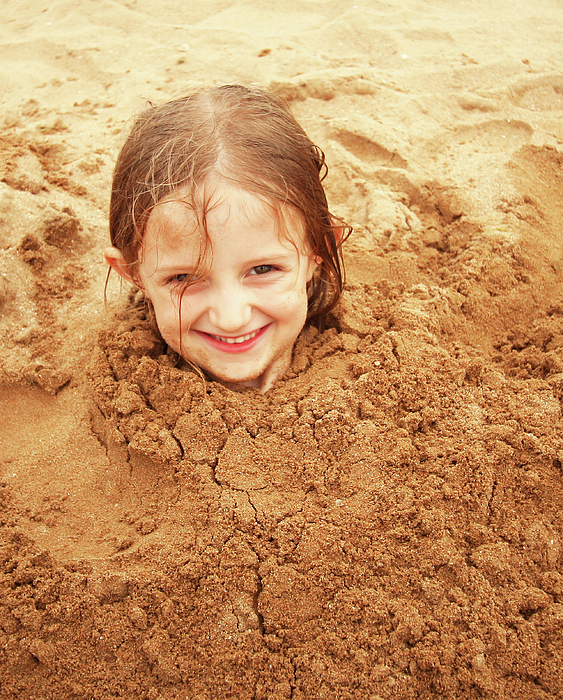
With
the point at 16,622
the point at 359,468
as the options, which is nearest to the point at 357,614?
the point at 359,468

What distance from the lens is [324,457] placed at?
1913 mm

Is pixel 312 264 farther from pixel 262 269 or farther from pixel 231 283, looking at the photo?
pixel 231 283

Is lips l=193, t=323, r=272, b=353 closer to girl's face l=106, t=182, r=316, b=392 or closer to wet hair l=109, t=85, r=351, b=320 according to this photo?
girl's face l=106, t=182, r=316, b=392

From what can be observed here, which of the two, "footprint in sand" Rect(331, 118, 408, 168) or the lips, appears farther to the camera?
"footprint in sand" Rect(331, 118, 408, 168)

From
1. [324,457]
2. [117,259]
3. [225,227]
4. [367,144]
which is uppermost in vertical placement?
[225,227]

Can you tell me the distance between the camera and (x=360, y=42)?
414cm

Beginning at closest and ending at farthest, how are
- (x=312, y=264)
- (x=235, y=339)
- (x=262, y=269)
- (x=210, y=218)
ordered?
(x=210, y=218), (x=262, y=269), (x=235, y=339), (x=312, y=264)

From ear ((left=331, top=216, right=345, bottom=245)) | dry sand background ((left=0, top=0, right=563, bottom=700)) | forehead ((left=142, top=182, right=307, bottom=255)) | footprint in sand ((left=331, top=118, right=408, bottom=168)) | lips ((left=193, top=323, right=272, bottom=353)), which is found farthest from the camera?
footprint in sand ((left=331, top=118, right=408, bottom=168))

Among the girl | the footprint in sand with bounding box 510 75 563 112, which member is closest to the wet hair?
the girl

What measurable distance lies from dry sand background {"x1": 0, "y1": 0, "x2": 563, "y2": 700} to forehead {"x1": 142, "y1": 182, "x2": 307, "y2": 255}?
49 cm

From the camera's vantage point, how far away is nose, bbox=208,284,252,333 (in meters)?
1.94

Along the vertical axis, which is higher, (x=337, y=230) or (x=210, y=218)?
(x=210, y=218)

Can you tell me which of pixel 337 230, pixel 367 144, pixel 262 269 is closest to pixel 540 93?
pixel 367 144

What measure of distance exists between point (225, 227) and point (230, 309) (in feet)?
0.81
